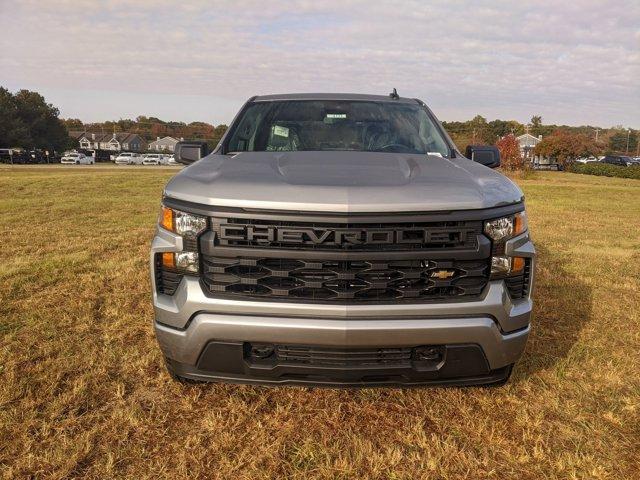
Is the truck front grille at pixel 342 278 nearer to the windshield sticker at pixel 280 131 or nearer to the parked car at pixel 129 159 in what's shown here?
the windshield sticker at pixel 280 131

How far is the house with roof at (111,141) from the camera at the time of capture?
11219 cm

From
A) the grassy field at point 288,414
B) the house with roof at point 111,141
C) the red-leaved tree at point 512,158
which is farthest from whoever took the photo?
the house with roof at point 111,141

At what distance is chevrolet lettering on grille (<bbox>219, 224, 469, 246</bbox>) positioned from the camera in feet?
7.47

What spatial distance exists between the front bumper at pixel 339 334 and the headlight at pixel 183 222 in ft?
0.15

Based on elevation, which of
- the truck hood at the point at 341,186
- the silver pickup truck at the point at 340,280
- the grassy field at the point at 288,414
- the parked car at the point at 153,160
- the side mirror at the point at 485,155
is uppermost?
the side mirror at the point at 485,155

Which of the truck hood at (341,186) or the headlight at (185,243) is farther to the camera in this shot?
the headlight at (185,243)

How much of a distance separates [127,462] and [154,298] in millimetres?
783

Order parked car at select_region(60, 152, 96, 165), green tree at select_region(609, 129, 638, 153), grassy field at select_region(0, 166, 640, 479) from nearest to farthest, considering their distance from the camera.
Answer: grassy field at select_region(0, 166, 640, 479)
parked car at select_region(60, 152, 96, 165)
green tree at select_region(609, 129, 638, 153)

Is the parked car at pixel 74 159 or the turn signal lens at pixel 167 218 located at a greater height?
the turn signal lens at pixel 167 218

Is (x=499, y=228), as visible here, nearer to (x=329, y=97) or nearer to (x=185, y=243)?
(x=185, y=243)

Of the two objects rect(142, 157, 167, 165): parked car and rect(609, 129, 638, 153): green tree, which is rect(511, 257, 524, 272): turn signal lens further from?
rect(609, 129, 638, 153): green tree

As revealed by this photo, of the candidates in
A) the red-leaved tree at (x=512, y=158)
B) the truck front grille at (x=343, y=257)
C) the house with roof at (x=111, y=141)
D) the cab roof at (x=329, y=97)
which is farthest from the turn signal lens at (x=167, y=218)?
the house with roof at (x=111, y=141)

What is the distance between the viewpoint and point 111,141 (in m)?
112

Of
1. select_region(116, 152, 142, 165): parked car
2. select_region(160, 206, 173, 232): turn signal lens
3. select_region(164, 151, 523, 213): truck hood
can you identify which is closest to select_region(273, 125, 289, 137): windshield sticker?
select_region(164, 151, 523, 213): truck hood
